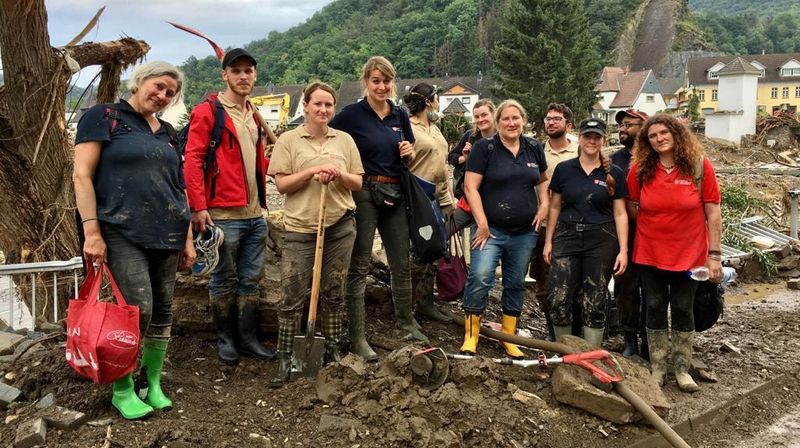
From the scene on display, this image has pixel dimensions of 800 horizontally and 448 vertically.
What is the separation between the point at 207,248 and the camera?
4.15m

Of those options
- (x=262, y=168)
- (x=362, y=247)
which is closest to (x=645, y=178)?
(x=362, y=247)

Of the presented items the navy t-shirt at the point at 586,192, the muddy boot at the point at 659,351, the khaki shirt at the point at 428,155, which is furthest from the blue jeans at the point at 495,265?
the muddy boot at the point at 659,351

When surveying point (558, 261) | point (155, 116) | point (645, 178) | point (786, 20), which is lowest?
point (558, 261)

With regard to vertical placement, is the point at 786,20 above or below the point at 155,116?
above

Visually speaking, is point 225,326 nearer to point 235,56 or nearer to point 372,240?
point 372,240

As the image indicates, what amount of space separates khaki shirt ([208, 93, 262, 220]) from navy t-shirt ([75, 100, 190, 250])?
670 millimetres

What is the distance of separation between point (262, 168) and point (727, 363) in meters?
4.26

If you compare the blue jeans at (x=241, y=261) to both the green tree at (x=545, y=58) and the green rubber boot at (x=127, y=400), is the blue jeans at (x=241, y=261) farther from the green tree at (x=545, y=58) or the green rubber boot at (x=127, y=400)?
the green tree at (x=545, y=58)

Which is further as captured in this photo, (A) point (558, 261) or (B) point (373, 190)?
(A) point (558, 261)

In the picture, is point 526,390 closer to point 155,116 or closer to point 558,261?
point 558,261

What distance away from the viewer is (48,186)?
20.4ft

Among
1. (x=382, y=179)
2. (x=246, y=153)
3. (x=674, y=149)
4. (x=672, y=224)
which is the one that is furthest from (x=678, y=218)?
(x=246, y=153)

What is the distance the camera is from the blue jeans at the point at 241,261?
4.33 metres

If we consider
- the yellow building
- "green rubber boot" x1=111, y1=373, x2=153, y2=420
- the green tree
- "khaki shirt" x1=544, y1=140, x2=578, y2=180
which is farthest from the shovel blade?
the yellow building
